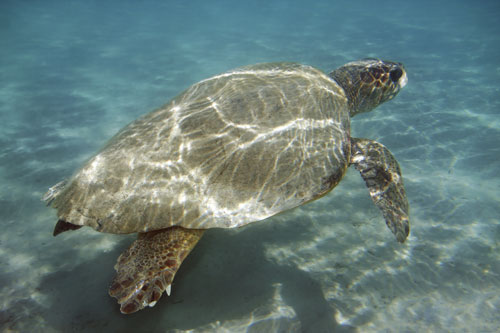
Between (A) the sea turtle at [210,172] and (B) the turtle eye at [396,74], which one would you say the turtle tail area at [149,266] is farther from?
(B) the turtle eye at [396,74]

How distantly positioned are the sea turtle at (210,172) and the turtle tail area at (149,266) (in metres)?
→ 0.01

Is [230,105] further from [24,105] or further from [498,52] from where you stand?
[498,52]

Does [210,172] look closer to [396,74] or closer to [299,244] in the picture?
[299,244]

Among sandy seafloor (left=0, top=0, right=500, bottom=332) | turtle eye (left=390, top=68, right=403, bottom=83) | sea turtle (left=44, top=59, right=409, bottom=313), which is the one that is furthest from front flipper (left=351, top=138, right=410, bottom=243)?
turtle eye (left=390, top=68, right=403, bottom=83)

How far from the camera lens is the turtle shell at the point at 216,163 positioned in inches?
113

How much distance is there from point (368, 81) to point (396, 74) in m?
0.79

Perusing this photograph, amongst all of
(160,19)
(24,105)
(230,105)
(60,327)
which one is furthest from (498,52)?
(160,19)

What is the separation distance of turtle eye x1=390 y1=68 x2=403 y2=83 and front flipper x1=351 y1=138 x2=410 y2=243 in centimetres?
238

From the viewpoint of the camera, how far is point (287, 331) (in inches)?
124

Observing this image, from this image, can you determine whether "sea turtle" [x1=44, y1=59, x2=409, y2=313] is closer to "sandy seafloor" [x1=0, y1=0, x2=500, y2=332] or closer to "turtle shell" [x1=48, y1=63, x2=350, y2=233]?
"turtle shell" [x1=48, y1=63, x2=350, y2=233]

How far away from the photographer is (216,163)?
307cm

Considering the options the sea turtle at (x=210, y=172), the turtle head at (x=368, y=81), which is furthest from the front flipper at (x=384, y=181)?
the turtle head at (x=368, y=81)

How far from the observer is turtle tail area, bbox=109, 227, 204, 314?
8.23 ft

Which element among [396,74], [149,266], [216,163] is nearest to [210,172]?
[216,163]
